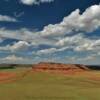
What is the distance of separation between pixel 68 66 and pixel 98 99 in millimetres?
101890

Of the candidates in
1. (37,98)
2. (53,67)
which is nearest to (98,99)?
(37,98)

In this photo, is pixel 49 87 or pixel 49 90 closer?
pixel 49 90

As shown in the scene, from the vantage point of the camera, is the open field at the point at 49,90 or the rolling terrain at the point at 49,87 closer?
the open field at the point at 49,90

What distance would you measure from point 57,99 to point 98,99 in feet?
17.6

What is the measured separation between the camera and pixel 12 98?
1319 inches

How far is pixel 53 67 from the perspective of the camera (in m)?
131

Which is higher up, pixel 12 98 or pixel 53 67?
pixel 53 67

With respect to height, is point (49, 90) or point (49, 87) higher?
point (49, 87)

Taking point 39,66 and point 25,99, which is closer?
point 25,99

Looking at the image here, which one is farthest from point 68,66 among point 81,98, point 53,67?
point 81,98

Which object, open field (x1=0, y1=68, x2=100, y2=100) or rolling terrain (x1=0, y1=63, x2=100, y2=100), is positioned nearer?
open field (x1=0, y1=68, x2=100, y2=100)

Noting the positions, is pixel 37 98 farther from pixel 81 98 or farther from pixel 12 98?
pixel 81 98

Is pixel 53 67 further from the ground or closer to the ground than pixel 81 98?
further from the ground

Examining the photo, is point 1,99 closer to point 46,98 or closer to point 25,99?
point 25,99
